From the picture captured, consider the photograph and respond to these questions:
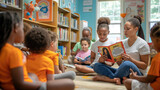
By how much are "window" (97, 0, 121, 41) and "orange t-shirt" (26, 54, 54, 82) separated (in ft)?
17.1

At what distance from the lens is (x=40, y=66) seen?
1.00 meters

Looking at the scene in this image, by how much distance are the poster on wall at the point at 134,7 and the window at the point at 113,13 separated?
0.33 meters

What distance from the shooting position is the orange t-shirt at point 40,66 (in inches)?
39.4

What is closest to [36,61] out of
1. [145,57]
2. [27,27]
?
[27,27]

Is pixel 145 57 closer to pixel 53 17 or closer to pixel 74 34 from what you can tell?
pixel 53 17

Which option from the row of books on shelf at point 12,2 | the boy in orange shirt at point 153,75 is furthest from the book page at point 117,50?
the row of books on shelf at point 12,2

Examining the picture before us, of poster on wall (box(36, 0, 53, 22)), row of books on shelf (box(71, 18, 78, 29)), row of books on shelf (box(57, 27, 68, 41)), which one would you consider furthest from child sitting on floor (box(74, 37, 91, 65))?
row of books on shelf (box(71, 18, 78, 29))

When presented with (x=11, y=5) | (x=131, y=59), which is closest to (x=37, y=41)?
(x=131, y=59)

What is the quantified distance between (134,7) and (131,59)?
4360mm

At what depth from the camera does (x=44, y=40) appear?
41.9 inches

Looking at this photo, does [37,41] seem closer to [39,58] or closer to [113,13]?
[39,58]

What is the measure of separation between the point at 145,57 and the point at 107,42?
0.70 meters

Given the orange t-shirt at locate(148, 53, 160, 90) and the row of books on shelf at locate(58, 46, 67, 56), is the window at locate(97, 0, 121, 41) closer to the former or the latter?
the row of books on shelf at locate(58, 46, 67, 56)

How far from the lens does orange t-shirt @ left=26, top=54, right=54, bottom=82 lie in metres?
1.00
